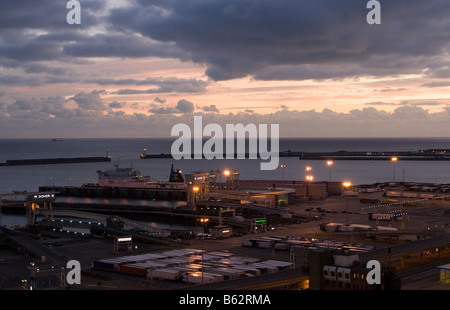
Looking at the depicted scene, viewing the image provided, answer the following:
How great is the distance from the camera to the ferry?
55719 millimetres

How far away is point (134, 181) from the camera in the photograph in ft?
195

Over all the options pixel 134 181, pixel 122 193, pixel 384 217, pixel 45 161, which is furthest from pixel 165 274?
pixel 45 161

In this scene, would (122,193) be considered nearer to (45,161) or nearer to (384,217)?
(384,217)

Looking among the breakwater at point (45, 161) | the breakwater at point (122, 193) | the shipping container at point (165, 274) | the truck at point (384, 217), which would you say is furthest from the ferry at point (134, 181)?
the breakwater at point (45, 161)

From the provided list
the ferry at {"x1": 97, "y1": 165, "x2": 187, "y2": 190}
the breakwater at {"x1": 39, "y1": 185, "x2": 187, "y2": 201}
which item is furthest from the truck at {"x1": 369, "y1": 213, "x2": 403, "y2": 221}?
the ferry at {"x1": 97, "y1": 165, "x2": 187, "y2": 190}

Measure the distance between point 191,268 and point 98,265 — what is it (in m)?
3.17

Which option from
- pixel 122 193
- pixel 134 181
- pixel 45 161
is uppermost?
pixel 45 161

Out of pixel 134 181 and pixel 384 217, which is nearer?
pixel 384 217

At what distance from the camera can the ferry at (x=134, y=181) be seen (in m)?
55.7

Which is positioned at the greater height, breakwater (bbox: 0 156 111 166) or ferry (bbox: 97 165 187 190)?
breakwater (bbox: 0 156 111 166)

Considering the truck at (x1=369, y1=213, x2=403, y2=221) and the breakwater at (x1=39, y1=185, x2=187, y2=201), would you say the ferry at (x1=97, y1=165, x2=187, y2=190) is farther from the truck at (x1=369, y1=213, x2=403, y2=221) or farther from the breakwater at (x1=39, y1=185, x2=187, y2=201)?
the truck at (x1=369, y1=213, x2=403, y2=221)
